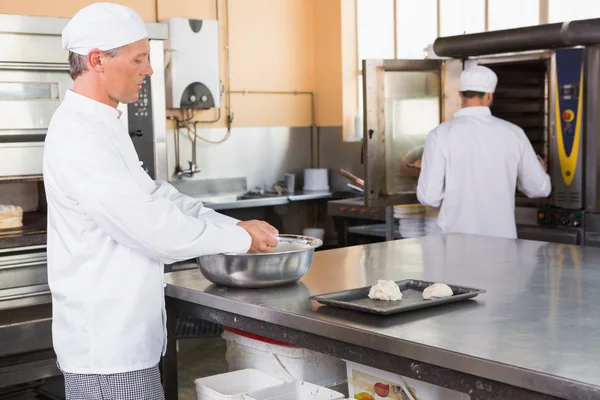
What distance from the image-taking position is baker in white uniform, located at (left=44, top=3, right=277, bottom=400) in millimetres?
2156

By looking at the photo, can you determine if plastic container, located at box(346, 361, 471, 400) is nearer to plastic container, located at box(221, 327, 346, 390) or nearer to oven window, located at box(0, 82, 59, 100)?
plastic container, located at box(221, 327, 346, 390)

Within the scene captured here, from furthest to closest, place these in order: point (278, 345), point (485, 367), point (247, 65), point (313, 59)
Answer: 1. point (313, 59)
2. point (247, 65)
3. point (278, 345)
4. point (485, 367)

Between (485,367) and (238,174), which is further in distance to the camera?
(238,174)

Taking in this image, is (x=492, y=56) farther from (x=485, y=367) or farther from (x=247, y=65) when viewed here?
(x=485, y=367)

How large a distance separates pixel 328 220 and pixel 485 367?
5216mm

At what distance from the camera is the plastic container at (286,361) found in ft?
8.25

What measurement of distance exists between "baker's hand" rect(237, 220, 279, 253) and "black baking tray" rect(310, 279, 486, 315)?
0.22 m

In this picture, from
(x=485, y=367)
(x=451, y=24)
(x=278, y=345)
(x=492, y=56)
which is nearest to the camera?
(x=485, y=367)

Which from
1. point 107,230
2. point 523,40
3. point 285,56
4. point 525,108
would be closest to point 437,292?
point 107,230

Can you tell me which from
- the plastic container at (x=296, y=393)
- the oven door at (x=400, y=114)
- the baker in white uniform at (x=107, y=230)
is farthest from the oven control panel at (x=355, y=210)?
the baker in white uniform at (x=107, y=230)

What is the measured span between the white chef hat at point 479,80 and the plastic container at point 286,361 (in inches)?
85.0

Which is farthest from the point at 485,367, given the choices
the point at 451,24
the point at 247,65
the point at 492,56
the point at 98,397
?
the point at 247,65

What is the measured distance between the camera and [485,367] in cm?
172

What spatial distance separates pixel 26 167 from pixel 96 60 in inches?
88.5
